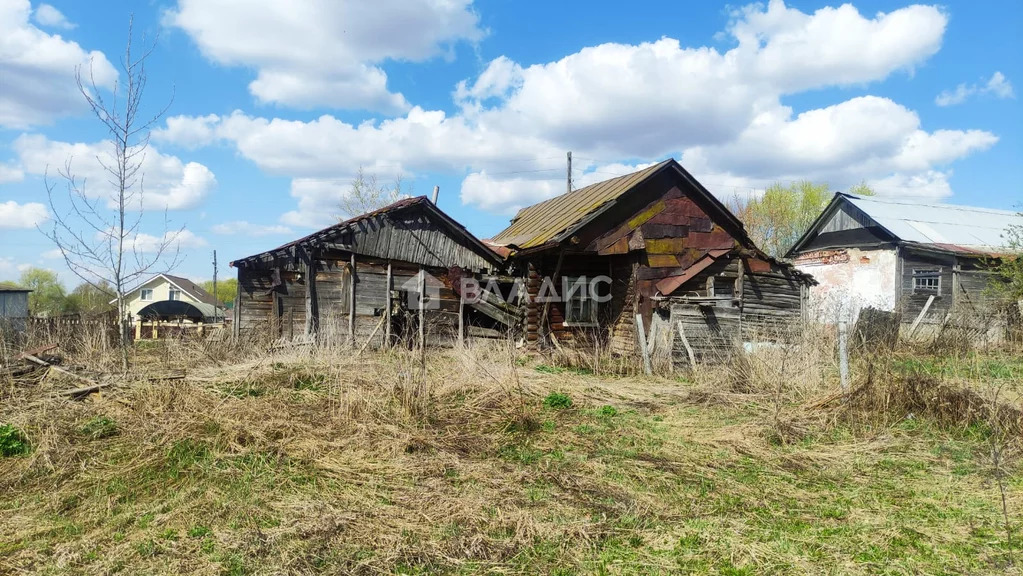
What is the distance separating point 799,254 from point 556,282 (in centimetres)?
1568

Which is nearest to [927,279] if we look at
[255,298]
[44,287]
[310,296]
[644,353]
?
[644,353]

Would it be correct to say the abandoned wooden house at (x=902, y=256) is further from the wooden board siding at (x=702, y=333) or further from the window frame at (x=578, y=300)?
the window frame at (x=578, y=300)

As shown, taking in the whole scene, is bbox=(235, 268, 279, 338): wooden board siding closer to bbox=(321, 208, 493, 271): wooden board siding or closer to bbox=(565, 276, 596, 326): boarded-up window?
bbox=(321, 208, 493, 271): wooden board siding

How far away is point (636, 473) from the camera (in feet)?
19.2

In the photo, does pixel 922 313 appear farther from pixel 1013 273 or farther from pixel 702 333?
pixel 702 333

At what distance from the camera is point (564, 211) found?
54.4ft

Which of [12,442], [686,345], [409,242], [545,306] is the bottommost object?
[12,442]

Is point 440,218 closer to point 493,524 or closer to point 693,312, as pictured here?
point 693,312

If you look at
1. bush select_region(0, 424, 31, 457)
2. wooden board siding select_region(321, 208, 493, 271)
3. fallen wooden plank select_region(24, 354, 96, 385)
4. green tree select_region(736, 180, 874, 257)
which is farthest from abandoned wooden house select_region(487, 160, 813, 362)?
green tree select_region(736, 180, 874, 257)

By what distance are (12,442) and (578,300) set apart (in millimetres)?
11449

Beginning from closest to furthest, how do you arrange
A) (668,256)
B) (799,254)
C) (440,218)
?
(668,256) → (440,218) → (799,254)

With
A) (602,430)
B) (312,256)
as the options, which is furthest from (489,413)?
(312,256)

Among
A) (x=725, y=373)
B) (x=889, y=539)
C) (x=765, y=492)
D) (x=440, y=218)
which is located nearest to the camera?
(x=889, y=539)

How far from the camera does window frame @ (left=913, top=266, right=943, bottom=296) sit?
20609 mm
